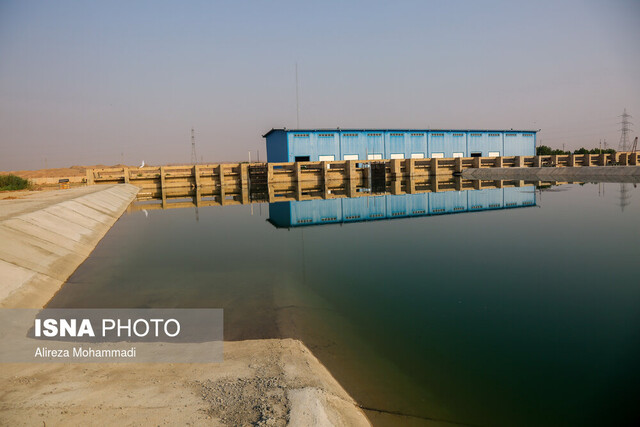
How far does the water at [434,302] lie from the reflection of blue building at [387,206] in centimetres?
373

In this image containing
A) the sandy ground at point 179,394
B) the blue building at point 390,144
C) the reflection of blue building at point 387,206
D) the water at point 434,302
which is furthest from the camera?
the blue building at point 390,144

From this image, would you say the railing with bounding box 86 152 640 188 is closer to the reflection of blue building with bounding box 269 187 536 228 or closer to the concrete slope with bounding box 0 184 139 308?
the reflection of blue building with bounding box 269 187 536 228

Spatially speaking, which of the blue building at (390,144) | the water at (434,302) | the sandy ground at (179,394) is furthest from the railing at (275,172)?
the sandy ground at (179,394)

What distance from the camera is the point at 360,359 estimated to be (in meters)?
4.75

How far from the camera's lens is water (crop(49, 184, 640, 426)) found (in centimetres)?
397

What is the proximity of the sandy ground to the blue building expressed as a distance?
36797mm

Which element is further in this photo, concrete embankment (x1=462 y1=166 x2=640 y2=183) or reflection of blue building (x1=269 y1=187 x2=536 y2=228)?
concrete embankment (x1=462 y1=166 x2=640 y2=183)

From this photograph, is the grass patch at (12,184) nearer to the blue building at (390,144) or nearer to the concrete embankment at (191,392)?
the blue building at (390,144)

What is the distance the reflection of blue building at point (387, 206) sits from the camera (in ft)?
57.4

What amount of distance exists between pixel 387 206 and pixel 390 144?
24.9m

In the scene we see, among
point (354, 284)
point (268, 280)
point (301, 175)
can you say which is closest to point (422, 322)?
point (354, 284)

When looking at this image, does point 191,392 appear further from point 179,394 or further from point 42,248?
point 42,248

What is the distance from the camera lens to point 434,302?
6.38 metres

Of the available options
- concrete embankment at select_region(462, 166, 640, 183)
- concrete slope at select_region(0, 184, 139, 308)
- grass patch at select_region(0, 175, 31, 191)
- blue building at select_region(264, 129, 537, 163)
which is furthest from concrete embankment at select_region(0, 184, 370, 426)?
blue building at select_region(264, 129, 537, 163)
